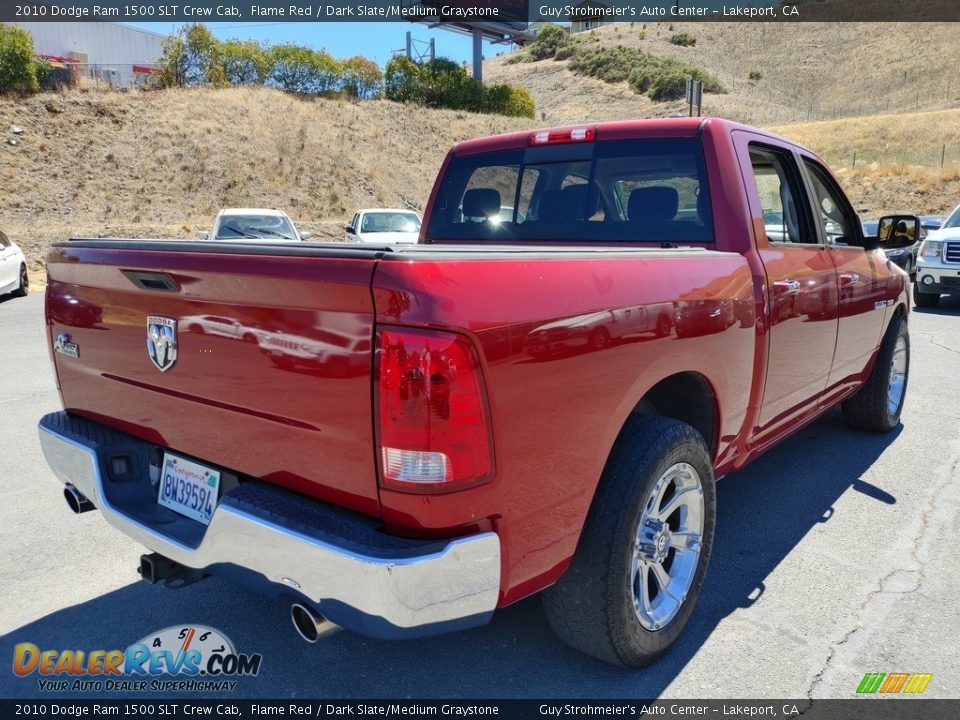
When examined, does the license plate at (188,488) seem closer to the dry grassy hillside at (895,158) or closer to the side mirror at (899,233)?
the side mirror at (899,233)

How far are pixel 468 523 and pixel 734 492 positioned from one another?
293 centimetres

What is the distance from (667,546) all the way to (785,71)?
9216 cm

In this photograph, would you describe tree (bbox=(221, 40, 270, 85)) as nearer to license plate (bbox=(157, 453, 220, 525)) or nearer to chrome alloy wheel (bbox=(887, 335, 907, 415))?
chrome alloy wheel (bbox=(887, 335, 907, 415))

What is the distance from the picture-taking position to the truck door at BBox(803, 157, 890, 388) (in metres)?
4.07

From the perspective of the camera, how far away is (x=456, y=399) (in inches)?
71.4

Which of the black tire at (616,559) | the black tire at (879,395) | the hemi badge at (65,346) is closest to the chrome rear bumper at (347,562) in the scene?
the black tire at (616,559)

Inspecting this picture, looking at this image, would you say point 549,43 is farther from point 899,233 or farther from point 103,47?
point 899,233

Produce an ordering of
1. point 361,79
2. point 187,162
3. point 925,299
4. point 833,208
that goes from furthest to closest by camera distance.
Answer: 1. point 361,79
2. point 187,162
3. point 925,299
4. point 833,208

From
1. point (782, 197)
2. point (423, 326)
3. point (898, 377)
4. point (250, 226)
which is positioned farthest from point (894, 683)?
point (250, 226)

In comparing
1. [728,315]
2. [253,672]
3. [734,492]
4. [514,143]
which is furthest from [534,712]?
[514,143]

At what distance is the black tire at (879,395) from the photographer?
509cm

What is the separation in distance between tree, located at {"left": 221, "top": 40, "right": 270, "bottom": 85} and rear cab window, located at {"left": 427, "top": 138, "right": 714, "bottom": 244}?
38.2m

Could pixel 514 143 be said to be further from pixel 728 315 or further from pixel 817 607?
pixel 817 607

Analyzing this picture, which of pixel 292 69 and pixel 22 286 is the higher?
pixel 292 69
